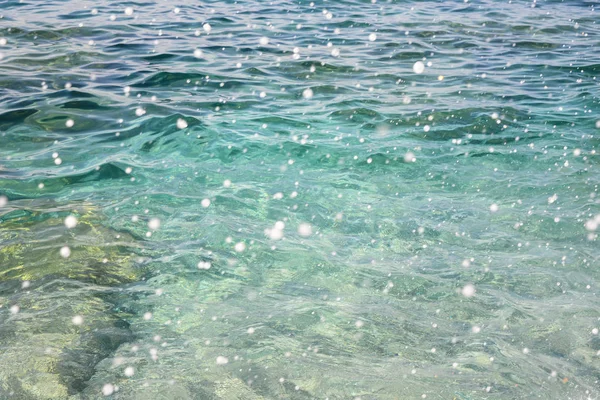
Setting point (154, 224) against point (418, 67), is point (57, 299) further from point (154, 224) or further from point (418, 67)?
point (418, 67)

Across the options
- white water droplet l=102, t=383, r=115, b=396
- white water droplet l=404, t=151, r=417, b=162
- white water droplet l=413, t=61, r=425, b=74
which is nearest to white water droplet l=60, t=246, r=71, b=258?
white water droplet l=102, t=383, r=115, b=396

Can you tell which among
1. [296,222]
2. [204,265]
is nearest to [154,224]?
[204,265]

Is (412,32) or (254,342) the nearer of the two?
(254,342)

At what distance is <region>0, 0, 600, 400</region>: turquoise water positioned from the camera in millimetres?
4023

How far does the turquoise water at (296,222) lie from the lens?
13.2ft

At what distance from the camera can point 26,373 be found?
12.6ft

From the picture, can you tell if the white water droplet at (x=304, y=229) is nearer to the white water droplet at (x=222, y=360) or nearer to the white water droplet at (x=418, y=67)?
the white water droplet at (x=222, y=360)

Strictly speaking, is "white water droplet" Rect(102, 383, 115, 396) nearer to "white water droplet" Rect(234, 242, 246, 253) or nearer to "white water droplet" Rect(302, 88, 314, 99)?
"white water droplet" Rect(234, 242, 246, 253)

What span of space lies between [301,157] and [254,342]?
3.81 m

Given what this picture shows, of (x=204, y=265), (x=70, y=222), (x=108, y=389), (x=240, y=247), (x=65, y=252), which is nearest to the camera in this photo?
(x=108, y=389)

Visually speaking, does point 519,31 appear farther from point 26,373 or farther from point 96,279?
point 26,373

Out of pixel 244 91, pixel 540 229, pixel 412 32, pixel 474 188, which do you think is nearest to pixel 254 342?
pixel 540 229

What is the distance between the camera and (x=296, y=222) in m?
6.12

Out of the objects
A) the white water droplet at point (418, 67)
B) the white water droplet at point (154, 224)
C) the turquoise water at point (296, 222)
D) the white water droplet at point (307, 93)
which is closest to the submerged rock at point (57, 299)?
the turquoise water at point (296, 222)
